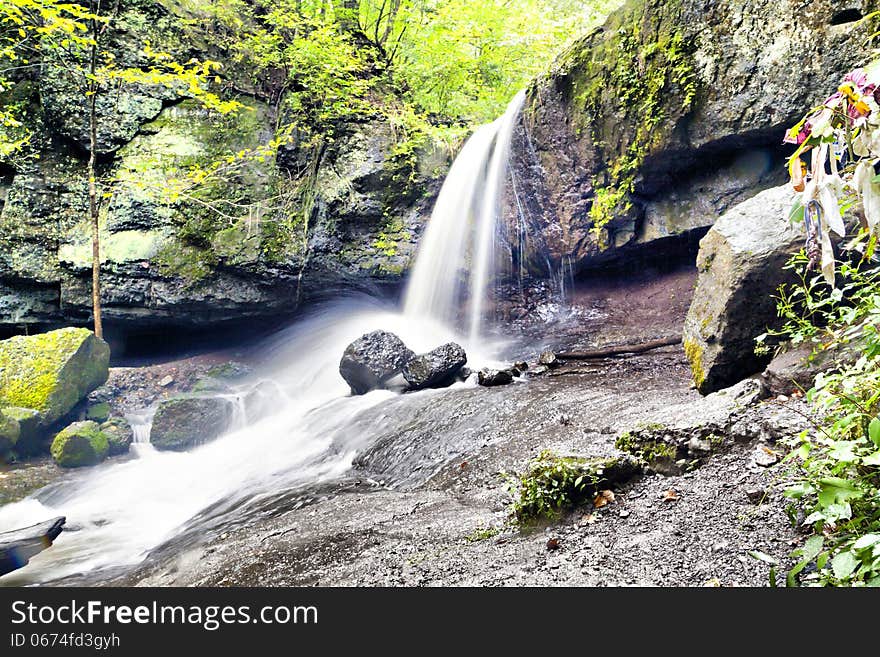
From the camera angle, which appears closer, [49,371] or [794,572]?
[794,572]

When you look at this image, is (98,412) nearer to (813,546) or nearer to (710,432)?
(710,432)

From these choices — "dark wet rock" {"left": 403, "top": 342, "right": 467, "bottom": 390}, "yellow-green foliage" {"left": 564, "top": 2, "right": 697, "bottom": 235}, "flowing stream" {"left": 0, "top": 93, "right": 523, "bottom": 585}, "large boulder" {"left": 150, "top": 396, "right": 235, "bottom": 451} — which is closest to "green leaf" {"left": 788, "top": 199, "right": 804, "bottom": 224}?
"flowing stream" {"left": 0, "top": 93, "right": 523, "bottom": 585}

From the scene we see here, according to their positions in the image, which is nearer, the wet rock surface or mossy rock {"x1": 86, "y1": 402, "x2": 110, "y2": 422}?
the wet rock surface

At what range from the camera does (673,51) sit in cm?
712

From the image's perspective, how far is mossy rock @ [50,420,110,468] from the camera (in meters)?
7.65

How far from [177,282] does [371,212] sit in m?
3.83

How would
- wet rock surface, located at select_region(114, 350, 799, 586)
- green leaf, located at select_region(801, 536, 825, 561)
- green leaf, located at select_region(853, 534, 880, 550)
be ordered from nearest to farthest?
green leaf, located at select_region(853, 534, 880, 550) → green leaf, located at select_region(801, 536, 825, 561) → wet rock surface, located at select_region(114, 350, 799, 586)

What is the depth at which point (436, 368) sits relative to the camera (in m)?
7.09

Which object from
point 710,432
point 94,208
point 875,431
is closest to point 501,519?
point 710,432

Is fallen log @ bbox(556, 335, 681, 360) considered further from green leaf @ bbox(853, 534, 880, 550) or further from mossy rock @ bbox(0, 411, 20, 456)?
mossy rock @ bbox(0, 411, 20, 456)

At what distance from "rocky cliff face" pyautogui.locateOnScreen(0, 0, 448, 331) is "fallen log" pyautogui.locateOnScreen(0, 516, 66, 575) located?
235 inches

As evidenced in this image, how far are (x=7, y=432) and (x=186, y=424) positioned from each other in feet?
7.30

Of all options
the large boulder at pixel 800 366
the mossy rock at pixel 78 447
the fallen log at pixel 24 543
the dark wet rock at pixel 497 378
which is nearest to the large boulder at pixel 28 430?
the mossy rock at pixel 78 447

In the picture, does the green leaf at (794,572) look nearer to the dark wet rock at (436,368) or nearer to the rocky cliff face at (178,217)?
the dark wet rock at (436,368)
